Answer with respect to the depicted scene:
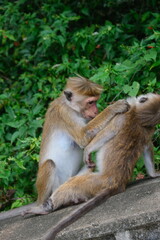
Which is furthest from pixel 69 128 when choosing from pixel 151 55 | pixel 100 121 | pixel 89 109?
pixel 151 55

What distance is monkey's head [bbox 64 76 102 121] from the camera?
667cm

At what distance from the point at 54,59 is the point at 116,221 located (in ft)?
18.7

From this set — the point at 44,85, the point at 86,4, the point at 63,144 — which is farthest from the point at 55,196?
the point at 86,4

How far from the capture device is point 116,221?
16.1 feet

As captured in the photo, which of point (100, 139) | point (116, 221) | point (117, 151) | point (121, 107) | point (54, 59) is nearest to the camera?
point (116, 221)

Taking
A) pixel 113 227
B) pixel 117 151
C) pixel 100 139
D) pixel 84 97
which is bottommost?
pixel 113 227

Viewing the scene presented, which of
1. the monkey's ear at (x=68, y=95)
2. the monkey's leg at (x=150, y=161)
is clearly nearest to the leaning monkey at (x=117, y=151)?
the monkey's leg at (x=150, y=161)

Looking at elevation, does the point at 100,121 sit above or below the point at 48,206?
above

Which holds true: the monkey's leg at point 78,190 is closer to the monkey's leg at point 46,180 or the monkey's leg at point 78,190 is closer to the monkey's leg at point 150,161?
the monkey's leg at point 46,180

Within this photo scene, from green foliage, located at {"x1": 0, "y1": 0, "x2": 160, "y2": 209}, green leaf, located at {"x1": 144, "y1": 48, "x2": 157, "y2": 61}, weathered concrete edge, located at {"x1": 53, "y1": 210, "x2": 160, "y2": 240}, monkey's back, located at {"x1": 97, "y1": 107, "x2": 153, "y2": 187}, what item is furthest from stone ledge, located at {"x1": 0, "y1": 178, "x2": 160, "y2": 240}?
green leaf, located at {"x1": 144, "y1": 48, "x2": 157, "y2": 61}

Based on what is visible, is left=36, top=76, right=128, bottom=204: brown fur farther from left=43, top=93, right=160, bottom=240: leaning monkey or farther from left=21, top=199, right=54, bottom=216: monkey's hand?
left=43, top=93, right=160, bottom=240: leaning monkey

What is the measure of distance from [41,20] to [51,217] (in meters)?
5.11

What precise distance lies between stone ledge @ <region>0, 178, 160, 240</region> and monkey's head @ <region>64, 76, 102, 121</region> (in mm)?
1078

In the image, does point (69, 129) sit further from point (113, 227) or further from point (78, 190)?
point (113, 227)
